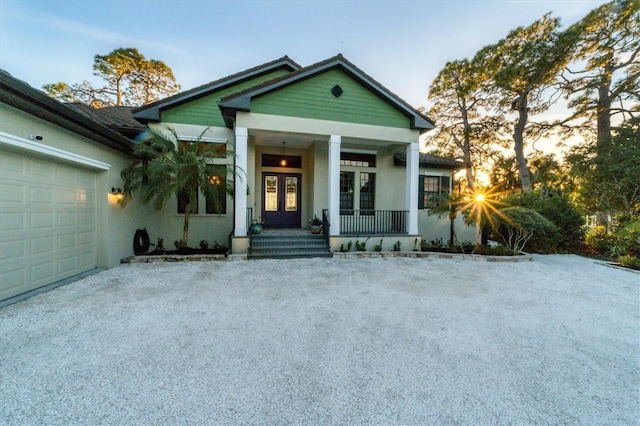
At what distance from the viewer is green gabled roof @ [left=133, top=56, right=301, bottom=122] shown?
7.63 meters

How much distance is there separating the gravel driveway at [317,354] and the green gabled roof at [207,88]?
5.34 metres

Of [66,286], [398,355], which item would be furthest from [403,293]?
[66,286]

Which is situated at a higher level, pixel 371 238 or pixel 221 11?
pixel 221 11

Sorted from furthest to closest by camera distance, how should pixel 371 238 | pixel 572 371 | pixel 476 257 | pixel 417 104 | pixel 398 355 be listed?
pixel 417 104 < pixel 371 238 < pixel 476 257 < pixel 398 355 < pixel 572 371

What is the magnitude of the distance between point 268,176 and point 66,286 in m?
6.44

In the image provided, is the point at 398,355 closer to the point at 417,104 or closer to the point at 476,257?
the point at 476,257

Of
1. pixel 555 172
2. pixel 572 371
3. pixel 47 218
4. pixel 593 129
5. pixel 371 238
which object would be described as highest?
pixel 593 129

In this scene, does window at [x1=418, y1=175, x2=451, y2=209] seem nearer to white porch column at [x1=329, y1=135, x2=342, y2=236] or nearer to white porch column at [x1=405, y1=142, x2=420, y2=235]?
white porch column at [x1=405, y1=142, x2=420, y2=235]

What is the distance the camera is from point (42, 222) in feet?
14.4

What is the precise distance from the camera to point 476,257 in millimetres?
7602

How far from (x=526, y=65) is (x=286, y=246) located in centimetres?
1610

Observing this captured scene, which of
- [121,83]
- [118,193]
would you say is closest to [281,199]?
[118,193]

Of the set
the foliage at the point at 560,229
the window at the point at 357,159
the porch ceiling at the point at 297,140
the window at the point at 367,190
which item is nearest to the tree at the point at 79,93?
the porch ceiling at the point at 297,140

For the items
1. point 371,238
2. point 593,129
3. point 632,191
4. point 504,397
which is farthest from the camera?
point 593,129
